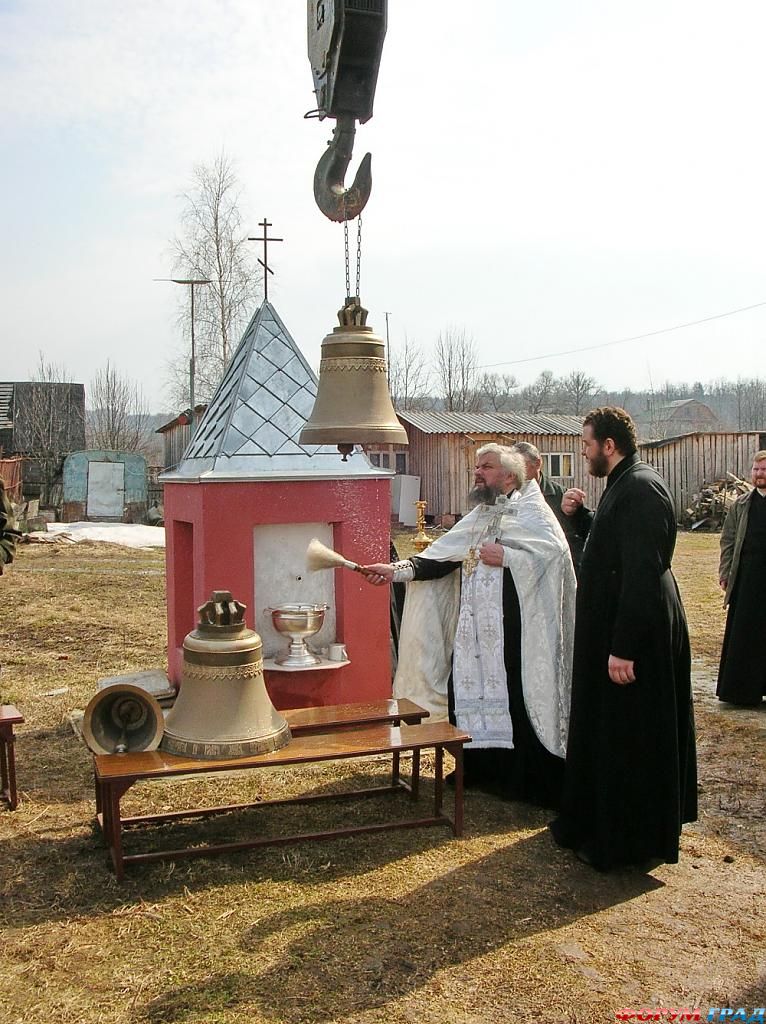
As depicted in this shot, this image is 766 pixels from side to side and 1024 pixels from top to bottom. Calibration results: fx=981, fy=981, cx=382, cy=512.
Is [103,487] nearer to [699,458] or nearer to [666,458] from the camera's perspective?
[666,458]

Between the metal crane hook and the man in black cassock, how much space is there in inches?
182

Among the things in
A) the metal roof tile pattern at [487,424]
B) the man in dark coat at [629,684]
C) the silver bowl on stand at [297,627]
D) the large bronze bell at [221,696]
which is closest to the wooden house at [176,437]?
the metal roof tile pattern at [487,424]

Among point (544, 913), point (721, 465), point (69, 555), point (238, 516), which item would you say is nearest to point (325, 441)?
point (238, 516)

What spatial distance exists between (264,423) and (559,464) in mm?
21775

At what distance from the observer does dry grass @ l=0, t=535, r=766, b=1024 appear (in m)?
3.42

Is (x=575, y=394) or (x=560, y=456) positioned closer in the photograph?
(x=560, y=456)

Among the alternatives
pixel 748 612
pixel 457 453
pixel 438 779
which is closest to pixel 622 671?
pixel 438 779

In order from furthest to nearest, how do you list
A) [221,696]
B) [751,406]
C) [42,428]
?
[751,406] < [42,428] < [221,696]

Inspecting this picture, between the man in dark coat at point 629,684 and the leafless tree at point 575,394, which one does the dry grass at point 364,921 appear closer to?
the man in dark coat at point 629,684

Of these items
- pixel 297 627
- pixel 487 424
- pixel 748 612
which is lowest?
pixel 748 612

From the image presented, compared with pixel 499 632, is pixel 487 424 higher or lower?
higher

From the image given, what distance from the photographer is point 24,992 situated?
348 centimetres

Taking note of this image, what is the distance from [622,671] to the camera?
14.1 ft

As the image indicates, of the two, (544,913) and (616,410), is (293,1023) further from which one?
(616,410)
